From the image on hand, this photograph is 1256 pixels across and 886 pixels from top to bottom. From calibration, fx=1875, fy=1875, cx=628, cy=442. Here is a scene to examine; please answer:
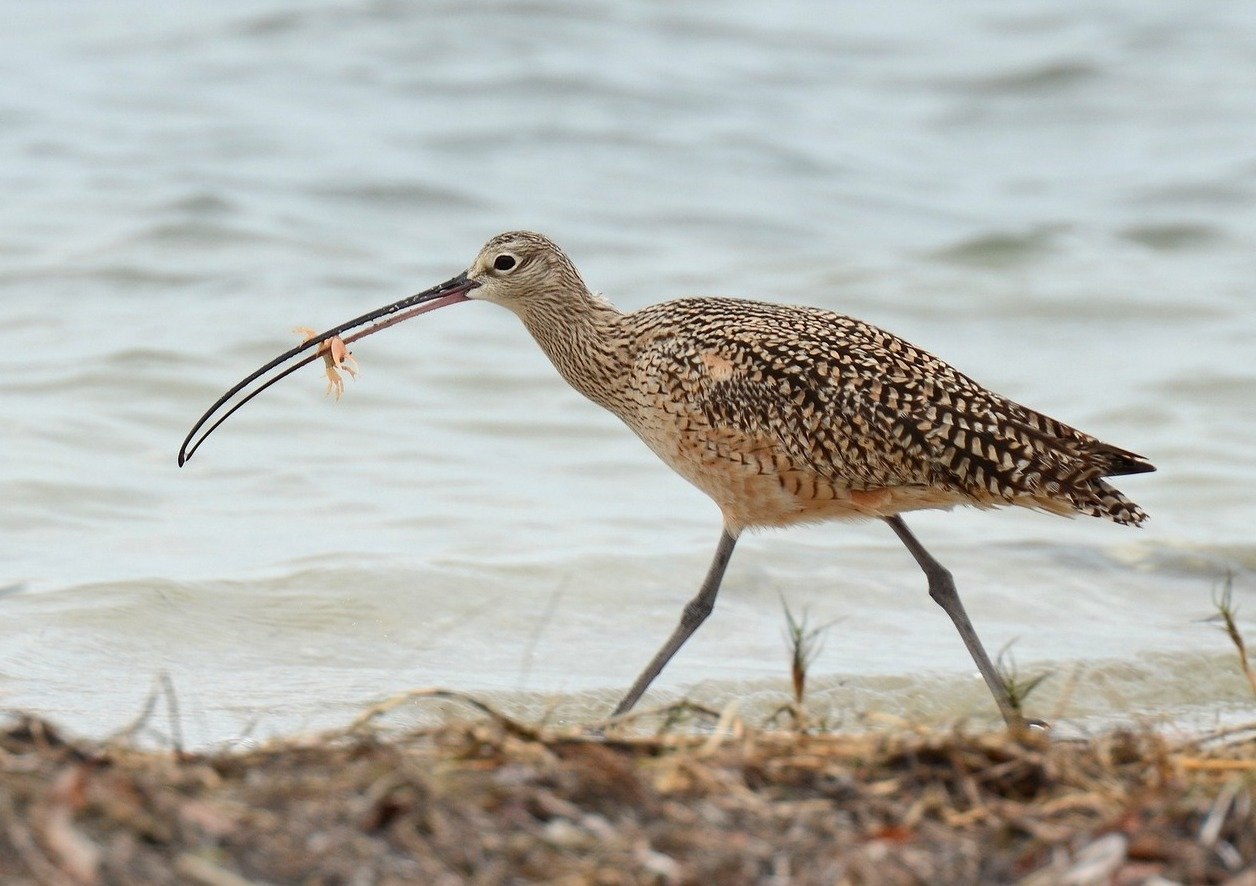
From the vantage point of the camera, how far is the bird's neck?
626 cm

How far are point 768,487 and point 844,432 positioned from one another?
1.13 ft

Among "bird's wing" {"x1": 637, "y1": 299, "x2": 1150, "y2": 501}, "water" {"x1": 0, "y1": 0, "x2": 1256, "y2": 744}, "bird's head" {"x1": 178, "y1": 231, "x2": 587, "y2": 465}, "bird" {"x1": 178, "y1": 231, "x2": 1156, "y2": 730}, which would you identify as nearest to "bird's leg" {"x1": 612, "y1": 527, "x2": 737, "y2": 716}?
"bird" {"x1": 178, "y1": 231, "x2": 1156, "y2": 730}

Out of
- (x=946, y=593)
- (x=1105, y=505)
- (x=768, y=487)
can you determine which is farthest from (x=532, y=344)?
(x=1105, y=505)

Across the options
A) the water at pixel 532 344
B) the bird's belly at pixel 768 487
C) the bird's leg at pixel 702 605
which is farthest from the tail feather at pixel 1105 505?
the bird's leg at pixel 702 605

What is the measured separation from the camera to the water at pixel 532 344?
694cm

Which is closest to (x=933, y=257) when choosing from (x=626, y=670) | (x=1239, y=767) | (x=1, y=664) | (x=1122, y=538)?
(x=1122, y=538)

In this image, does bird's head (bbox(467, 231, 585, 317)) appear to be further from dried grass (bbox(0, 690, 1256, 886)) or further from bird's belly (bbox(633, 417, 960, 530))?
dried grass (bbox(0, 690, 1256, 886))

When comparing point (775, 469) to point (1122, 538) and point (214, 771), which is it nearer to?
point (214, 771)

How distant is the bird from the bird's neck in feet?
0.09

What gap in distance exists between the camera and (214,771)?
12.0 feet

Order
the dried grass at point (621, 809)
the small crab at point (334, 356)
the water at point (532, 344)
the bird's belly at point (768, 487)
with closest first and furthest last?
1. the dried grass at point (621, 809)
2. the bird's belly at point (768, 487)
3. the small crab at point (334, 356)
4. the water at point (532, 344)

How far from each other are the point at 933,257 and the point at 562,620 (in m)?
7.11

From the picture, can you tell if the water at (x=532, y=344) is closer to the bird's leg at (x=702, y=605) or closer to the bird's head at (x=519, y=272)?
the bird's leg at (x=702, y=605)

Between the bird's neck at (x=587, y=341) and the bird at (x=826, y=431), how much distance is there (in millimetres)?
26
